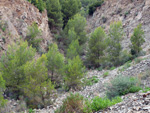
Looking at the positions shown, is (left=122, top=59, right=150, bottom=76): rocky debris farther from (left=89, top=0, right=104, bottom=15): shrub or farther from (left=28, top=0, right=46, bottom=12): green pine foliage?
(left=89, top=0, right=104, bottom=15): shrub

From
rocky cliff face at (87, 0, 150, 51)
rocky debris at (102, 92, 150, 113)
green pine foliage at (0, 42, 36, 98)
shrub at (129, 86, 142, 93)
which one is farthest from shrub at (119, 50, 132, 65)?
rocky debris at (102, 92, 150, 113)

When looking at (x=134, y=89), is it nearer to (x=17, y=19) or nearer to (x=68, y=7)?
(x=17, y=19)

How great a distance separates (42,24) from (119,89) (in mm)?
22904

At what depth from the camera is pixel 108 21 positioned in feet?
113

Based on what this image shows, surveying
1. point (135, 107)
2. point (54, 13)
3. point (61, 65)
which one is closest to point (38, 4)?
point (54, 13)

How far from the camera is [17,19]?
23.3 metres

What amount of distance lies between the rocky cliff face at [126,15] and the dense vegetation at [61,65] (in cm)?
417

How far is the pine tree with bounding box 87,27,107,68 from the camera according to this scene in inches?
955

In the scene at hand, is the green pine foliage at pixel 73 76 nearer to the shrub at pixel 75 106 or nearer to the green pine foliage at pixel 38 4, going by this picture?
the shrub at pixel 75 106

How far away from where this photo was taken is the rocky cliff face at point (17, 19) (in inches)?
802

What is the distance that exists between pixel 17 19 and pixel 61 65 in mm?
10997

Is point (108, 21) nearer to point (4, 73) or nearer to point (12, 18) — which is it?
point (12, 18)

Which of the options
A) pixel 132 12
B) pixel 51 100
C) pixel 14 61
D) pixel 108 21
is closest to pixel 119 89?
pixel 51 100

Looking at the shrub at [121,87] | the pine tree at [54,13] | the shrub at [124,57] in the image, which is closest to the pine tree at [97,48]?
the shrub at [124,57]
